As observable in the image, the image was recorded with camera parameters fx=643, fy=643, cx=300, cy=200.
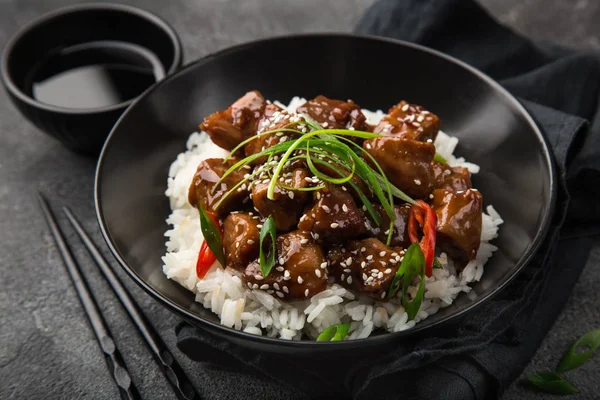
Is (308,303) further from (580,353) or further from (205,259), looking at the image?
(580,353)

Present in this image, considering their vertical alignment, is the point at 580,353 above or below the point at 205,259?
below

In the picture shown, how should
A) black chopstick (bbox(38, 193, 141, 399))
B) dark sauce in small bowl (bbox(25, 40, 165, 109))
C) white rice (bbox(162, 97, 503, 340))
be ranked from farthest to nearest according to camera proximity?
dark sauce in small bowl (bbox(25, 40, 165, 109)), black chopstick (bbox(38, 193, 141, 399)), white rice (bbox(162, 97, 503, 340))

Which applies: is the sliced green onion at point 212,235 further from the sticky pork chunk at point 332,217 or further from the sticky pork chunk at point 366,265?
the sticky pork chunk at point 366,265

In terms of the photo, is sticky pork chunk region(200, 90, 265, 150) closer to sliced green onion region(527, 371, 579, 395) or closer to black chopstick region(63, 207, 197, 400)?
black chopstick region(63, 207, 197, 400)

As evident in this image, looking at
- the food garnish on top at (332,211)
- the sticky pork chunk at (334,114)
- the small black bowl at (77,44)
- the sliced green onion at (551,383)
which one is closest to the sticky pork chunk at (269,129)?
the food garnish on top at (332,211)

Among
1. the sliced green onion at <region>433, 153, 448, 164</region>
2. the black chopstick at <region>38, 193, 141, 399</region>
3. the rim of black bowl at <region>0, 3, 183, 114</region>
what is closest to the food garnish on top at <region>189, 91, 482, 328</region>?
the sliced green onion at <region>433, 153, 448, 164</region>

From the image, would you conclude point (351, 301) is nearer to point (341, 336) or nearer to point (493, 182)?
point (341, 336)

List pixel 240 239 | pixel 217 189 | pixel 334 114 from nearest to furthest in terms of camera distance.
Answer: pixel 240 239 → pixel 217 189 → pixel 334 114

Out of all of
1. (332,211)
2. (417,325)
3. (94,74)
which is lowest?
(94,74)

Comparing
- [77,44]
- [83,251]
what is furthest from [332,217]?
[77,44]
